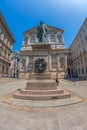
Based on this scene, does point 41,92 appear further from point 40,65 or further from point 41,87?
point 40,65

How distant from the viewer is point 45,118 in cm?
316

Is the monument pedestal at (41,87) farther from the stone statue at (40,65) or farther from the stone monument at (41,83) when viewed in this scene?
the stone statue at (40,65)

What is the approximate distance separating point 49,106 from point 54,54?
1419 inches

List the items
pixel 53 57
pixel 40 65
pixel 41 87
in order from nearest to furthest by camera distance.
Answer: pixel 41 87 < pixel 40 65 < pixel 53 57

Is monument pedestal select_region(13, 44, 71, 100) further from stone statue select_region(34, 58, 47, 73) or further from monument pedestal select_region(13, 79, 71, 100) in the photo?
stone statue select_region(34, 58, 47, 73)

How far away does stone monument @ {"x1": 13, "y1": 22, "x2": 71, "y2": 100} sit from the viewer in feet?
17.9

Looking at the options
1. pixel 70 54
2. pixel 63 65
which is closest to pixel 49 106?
pixel 63 65

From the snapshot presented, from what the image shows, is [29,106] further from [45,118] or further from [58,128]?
[58,128]

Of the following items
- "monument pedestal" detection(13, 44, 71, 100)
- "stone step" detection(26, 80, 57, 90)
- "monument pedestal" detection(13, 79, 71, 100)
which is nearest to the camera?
"monument pedestal" detection(13, 79, 71, 100)

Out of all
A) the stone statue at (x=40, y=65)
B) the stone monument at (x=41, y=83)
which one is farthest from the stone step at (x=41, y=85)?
the stone statue at (x=40, y=65)

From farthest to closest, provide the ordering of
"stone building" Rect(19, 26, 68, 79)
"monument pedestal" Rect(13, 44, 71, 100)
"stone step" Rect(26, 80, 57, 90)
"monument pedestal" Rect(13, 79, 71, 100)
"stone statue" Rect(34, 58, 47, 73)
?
"stone building" Rect(19, 26, 68, 79) < "stone statue" Rect(34, 58, 47, 73) < "stone step" Rect(26, 80, 57, 90) < "monument pedestal" Rect(13, 44, 71, 100) < "monument pedestal" Rect(13, 79, 71, 100)

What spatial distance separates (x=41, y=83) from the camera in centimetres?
652

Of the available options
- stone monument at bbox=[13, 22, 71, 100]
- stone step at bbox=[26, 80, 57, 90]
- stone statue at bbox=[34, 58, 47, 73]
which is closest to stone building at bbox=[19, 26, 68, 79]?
stone monument at bbox=[13, 22, 71, 100]

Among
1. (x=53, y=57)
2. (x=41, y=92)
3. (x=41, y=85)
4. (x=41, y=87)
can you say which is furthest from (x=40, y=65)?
(x=53, y=57)
